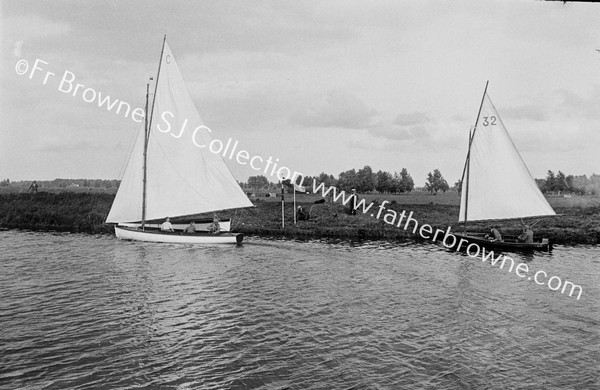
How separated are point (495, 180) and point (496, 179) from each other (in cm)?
13

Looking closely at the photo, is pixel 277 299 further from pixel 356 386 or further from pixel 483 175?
pixel 483 175


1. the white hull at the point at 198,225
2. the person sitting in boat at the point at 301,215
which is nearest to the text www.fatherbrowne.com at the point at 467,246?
the person sitting in boat at the point at 301,215

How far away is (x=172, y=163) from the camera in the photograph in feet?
152

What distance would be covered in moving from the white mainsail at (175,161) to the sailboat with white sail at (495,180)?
2344 cm

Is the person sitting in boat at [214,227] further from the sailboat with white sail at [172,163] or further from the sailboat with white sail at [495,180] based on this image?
the sailboat with white sail at [495,180]

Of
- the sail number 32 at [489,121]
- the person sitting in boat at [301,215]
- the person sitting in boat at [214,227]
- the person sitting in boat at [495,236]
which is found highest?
the sail number 32 at [489,121]

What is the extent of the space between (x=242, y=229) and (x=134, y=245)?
15.0 metres

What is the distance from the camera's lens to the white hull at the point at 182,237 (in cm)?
4409

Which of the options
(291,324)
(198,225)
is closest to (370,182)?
(198,225)

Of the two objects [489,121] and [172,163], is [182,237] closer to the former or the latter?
[172,163]

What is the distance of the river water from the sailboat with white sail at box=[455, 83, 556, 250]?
8980 millimetres

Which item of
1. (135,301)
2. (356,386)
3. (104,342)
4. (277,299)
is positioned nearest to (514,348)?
(356,386)

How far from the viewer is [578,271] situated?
3425cm

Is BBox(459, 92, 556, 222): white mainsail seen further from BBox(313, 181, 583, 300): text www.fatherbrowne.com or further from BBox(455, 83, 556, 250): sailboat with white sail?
BBox(313, 181, 583, 300): text www.fatherbrowne.com
